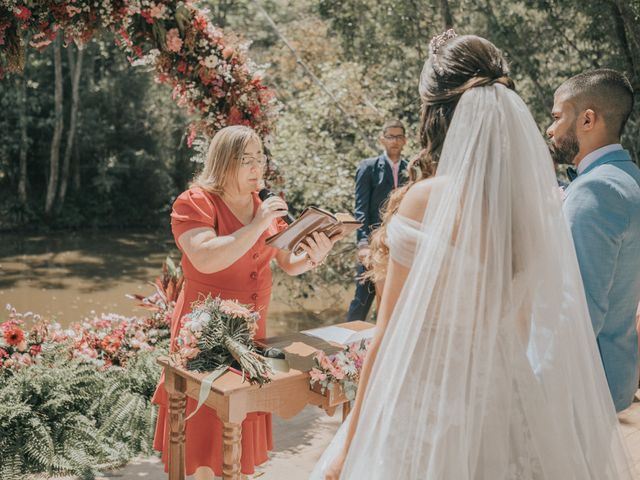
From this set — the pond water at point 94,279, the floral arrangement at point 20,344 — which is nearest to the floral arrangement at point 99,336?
the floral arrangement at point 20,344

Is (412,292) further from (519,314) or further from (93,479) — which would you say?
(93,479)

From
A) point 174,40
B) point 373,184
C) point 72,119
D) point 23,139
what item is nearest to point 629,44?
point 373,184

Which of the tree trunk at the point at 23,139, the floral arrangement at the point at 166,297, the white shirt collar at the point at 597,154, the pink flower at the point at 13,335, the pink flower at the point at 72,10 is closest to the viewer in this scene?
the white shirt collar at the point at 597,154

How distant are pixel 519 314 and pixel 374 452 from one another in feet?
A: 2.03

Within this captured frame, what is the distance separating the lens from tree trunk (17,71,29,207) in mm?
21219

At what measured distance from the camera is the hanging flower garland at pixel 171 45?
4473mm

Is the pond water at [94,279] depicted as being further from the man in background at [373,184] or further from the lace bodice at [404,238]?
the lace bodice at [404,238]

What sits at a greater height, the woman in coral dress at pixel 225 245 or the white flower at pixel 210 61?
the white flower at pixel 210 61

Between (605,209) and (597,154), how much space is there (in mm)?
281

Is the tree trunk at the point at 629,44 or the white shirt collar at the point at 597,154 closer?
the white shirt collar at the point at 597,154

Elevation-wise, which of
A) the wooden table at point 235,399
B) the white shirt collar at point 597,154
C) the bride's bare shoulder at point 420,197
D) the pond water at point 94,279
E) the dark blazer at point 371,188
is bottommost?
the pond water at point 94,279

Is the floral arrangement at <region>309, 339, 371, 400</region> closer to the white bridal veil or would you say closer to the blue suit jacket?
the white bridal veil

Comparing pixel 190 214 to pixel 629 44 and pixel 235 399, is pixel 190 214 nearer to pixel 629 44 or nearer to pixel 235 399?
pixel 235 399

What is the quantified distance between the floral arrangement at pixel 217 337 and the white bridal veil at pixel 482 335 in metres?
1.08
